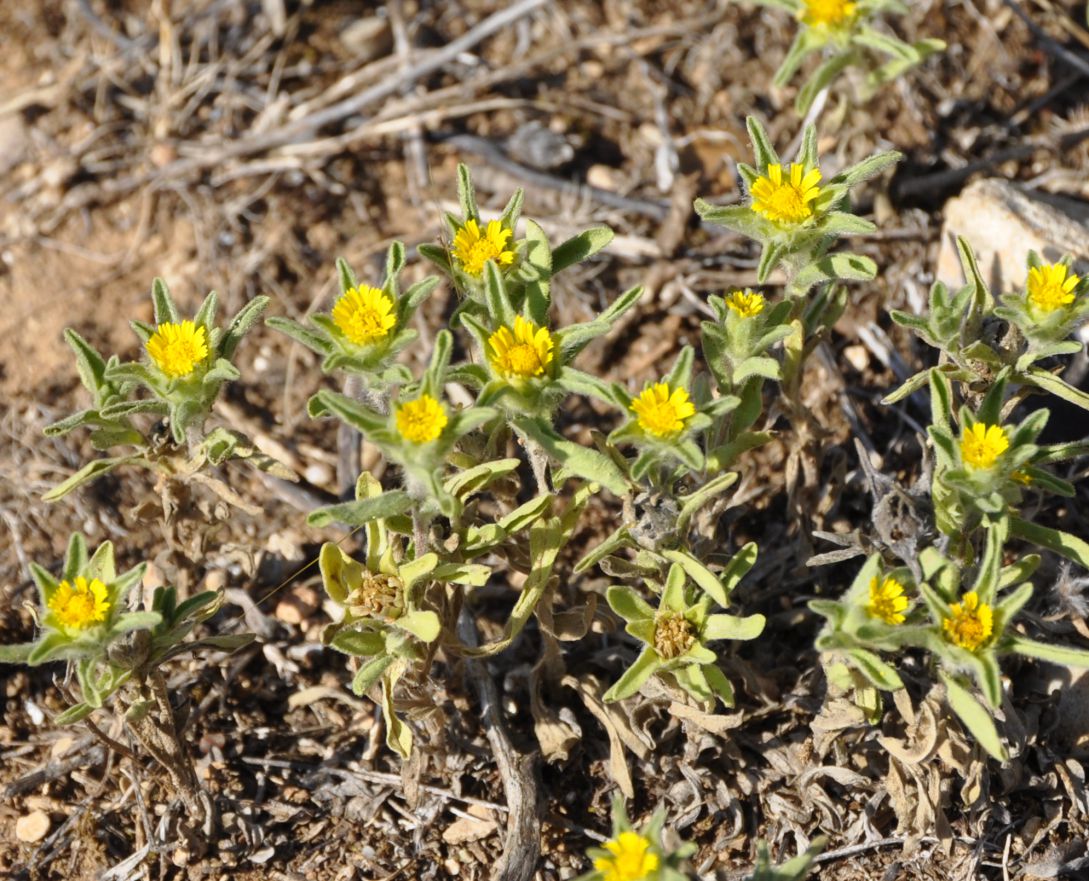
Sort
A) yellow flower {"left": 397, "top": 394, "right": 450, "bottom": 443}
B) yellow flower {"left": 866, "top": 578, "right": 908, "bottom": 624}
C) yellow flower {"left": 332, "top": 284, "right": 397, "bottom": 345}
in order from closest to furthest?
yellow flower {"left": 397, "top": 394, "right": 450, "bottom": 443}
yellow flower {"left": 866, "top": 578, "right": 908, "bottom": 624}
yellow flower {"left": 332, "top": 284, "right": 397, "bottom": 345}

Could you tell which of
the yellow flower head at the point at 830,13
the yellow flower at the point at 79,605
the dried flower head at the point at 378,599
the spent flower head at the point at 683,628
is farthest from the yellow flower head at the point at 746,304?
the yellow flower at the point at 79,605

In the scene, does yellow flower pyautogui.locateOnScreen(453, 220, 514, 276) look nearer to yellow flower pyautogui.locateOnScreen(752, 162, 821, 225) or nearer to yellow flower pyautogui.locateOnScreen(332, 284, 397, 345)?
yellow flower pyautogui.locateOnScreen(332, 284, 397, 345)

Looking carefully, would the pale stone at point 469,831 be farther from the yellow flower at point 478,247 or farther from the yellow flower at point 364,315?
the yellow flower at point 478,247

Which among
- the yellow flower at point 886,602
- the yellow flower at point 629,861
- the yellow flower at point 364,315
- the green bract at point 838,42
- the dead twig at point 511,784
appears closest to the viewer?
the yellow flower at point 629,861

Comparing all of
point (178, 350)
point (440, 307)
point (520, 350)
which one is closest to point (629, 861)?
point (520, 350)

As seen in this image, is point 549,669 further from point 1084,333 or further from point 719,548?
point 1084,333

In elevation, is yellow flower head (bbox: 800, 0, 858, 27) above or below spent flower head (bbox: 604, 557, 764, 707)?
above

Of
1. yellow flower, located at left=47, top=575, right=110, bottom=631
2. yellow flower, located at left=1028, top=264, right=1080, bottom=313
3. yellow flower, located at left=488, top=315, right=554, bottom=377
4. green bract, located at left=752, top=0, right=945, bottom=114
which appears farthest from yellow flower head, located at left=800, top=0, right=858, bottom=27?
yellow flower, located at left=47, top=575, right=110, bottom=631
